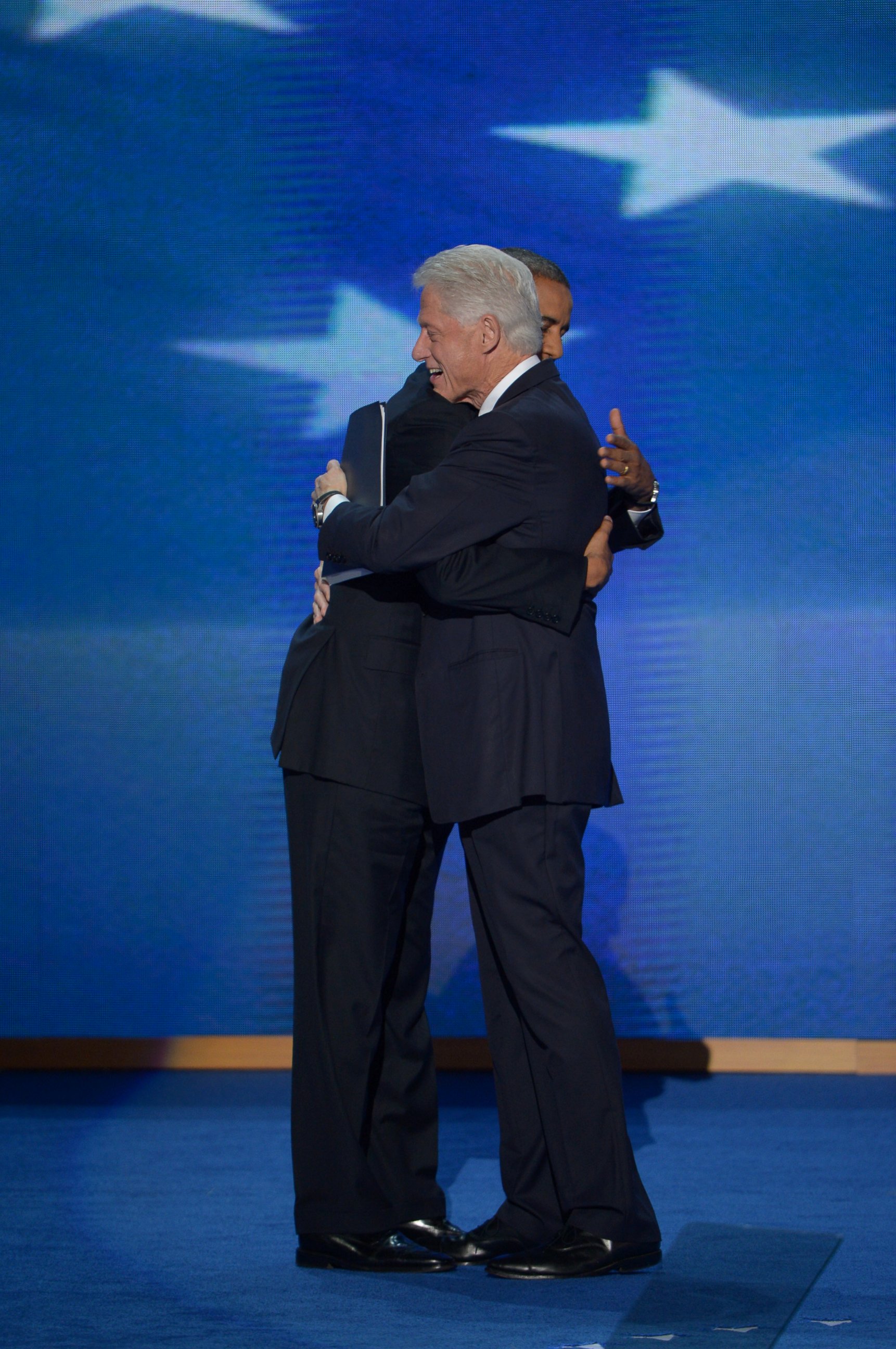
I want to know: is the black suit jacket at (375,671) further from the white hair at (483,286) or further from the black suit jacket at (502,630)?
the white hair at (483,286)

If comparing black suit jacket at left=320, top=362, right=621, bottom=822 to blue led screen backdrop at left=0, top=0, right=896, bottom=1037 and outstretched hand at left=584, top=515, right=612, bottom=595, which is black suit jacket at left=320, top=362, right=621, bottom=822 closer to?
outstretched hand at left=584, top=515, right=612, bottom=595

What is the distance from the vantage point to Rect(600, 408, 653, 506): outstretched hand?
7.33 feet

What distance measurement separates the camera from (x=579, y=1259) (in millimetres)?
2107

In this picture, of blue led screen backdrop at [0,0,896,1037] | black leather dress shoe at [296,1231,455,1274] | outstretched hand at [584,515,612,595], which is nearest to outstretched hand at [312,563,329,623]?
outstretched hand at [584,515,612,595]

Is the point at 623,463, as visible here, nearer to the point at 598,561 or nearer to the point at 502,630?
the point at 598,561

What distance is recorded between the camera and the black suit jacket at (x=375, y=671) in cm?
226

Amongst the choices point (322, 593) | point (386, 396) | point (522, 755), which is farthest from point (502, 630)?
point (386, 396)

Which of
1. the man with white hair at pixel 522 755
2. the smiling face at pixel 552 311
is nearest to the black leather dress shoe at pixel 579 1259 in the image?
the man with white hair at pixel 522 755

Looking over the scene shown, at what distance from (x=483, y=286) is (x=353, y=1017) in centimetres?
105

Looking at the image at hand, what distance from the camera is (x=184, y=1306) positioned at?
6.58 ft

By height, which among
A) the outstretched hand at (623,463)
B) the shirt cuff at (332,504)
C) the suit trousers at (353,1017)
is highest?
the outstretched hand at (623,463)

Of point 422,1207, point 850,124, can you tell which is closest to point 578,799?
point 422,1207

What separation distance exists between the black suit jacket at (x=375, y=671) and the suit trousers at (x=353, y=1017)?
0.04m

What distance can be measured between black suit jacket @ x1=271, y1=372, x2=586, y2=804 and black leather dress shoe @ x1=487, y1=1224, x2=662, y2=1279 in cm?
64
